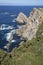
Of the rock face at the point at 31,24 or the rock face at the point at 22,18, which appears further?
the rock face at the point at 22,18

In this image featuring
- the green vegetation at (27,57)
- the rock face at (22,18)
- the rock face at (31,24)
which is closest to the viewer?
the green vegetation at (27,57)

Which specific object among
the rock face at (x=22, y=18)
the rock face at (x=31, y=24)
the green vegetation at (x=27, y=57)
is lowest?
the rock face at (x=22, y=18)

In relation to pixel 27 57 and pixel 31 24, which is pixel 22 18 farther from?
pixel 27 57

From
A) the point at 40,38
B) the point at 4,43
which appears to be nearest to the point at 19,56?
the point at 40,38

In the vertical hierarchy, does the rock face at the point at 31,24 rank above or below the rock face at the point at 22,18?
above

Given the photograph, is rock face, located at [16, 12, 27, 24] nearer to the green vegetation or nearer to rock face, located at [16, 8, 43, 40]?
rock face, located at [16, 8, 43, 40]

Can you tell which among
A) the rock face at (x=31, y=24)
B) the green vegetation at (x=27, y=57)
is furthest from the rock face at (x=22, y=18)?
the green vegetation at (x=27, y=57)

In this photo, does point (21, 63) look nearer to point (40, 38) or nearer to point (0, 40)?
point (40, 38)

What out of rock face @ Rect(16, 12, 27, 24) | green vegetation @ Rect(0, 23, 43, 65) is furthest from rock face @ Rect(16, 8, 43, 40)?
green vegetation @ Rect(0, 23, 43, 65)

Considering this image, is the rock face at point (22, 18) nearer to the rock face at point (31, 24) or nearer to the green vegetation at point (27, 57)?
the rock face at point (31, 24)
